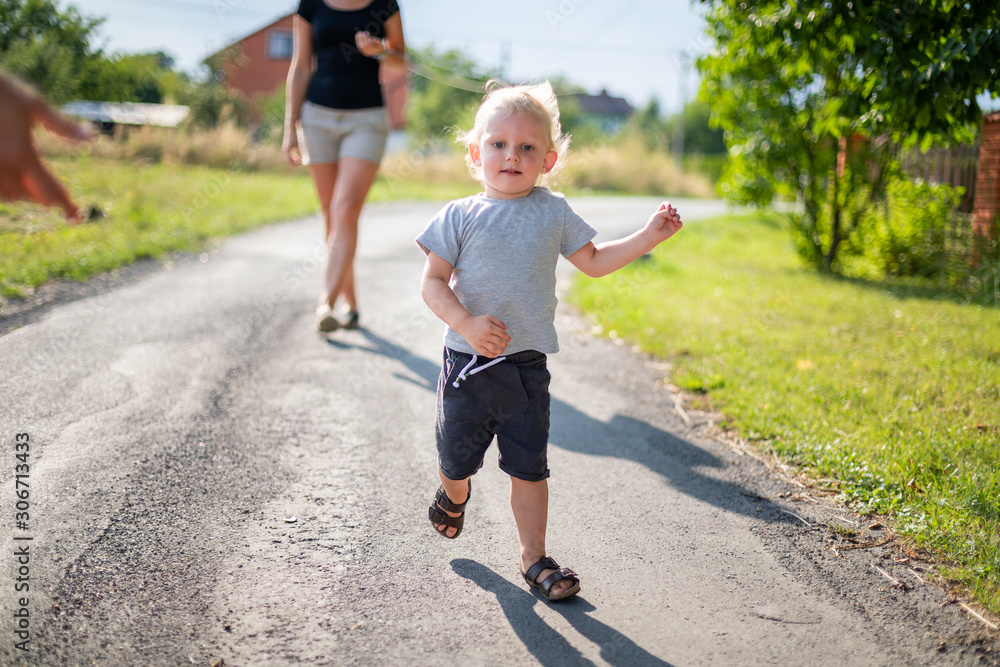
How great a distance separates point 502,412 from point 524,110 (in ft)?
3.12

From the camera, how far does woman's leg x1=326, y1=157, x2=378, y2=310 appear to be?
4.77 metres

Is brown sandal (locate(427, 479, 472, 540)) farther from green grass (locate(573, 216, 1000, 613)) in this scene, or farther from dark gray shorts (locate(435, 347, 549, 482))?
green grass (locate(573, 216, 1000, 613))

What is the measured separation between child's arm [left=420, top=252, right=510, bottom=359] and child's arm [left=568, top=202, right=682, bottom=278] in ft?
1.17

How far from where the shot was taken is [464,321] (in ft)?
7.23

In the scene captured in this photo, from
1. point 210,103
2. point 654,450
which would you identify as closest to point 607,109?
point 210,103

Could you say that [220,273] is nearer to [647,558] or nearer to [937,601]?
[647,558]

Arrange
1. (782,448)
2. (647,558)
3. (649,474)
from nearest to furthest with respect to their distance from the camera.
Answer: (647,558) → (649,474) → (782,448)

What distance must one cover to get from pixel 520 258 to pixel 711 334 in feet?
11.3

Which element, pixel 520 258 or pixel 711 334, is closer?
pixel 520 258

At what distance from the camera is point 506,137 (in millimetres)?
2334

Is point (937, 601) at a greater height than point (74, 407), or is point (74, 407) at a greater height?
point (74, 407)

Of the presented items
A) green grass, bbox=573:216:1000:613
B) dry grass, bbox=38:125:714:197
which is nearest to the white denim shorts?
dry grass, bbox=38:125:714:197

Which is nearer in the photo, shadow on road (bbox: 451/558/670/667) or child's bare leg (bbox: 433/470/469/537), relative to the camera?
shadow on road (bbox: 451/558/670/667)

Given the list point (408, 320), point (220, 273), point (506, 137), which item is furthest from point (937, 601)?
point (220, 273)
